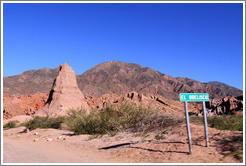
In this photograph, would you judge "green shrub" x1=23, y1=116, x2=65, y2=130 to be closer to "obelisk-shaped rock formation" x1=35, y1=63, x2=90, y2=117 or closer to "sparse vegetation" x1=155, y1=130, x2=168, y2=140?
"obelisk-shaped rock formation" x1=35, y1=63, x2=90, y2=117

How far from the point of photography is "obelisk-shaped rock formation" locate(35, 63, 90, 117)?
4366cm

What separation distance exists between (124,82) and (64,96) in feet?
332

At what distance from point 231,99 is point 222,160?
42.8 meters

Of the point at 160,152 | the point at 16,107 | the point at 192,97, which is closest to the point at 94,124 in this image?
the point at 160,152

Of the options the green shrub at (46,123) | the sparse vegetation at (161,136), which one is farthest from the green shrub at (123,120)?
the green shrub at (46,123)

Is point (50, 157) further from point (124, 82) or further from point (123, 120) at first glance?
point (124, 82)

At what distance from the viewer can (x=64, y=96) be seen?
46.2 meters

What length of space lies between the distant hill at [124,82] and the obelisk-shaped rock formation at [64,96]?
187ft

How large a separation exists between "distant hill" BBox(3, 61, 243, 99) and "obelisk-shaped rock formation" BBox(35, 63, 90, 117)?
5712 cm

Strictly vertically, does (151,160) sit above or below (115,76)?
below

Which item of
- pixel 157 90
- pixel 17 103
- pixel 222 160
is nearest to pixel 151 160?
pixel 222 160

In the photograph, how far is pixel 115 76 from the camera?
154 meters

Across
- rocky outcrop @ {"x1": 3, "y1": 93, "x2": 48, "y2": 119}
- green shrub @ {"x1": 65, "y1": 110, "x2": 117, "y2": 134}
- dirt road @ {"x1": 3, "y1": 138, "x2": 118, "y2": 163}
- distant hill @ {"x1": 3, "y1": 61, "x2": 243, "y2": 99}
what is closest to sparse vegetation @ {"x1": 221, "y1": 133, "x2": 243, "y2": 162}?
dirt road @ {"x1": 3, "y1": 138, "x2": 118, "y2": 163}

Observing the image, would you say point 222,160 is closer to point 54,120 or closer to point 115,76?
point 54,120
